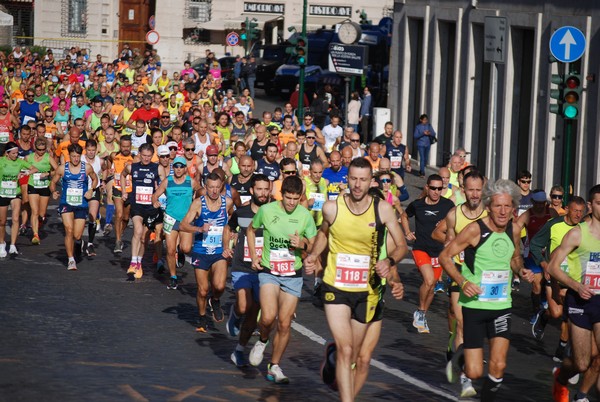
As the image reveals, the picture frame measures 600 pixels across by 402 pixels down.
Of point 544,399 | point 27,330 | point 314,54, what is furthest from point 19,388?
point 314,54

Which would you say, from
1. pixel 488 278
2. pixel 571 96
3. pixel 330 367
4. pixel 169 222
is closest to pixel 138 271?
pixel 169 222

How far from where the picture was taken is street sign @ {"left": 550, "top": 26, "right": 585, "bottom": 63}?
18938 mm

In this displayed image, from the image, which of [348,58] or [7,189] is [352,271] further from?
[348,58]

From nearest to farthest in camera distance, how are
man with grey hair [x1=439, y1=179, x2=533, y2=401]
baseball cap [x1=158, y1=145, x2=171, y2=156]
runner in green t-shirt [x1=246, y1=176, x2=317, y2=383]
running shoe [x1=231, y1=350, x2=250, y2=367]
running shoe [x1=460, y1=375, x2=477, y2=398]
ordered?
1. man with grey hair [x1=439, y1=179, x2=533, y2=401]
2. running shoe [x1=460, y1=375, x2=477, y2=398]
3. runner in green t-shirt [x1=246, y1=176, x2=317, y2=383]
4. running shoe [x1=231, y1=350, x2=250, y2=367]
5. baseball cap [x1=158, y1=145, x2=171, y2=156]

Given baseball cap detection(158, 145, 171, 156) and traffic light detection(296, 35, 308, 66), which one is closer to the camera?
baseball cap detection(158, 145, 171, 156)

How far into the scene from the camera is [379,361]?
12539mm

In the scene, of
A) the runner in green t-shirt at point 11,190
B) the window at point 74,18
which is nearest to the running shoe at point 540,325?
the runner in green t-shirt at point 11,190

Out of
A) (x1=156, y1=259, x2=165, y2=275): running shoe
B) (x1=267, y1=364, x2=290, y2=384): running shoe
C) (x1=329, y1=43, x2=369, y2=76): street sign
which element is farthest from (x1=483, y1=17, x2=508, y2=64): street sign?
(x1=329, y1=43, x2=369, y2=76): street sign

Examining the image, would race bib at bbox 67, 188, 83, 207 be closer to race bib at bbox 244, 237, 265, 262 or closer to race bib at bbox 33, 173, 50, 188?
race bib at bbox 33, 173, 50, 188

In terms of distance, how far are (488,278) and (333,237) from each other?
4.00ft

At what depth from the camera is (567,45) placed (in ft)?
62.4

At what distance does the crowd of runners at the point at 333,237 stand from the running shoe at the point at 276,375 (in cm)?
1

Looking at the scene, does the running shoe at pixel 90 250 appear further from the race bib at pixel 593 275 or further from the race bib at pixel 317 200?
the race bib at pixel 593 275

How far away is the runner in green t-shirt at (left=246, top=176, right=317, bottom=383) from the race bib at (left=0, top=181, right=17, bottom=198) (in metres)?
8.04
